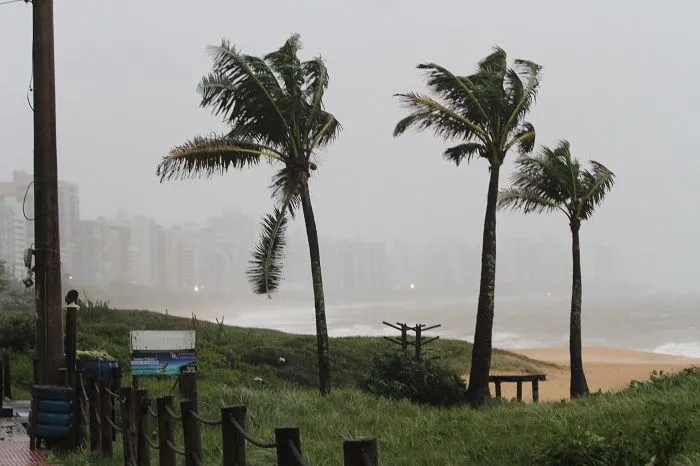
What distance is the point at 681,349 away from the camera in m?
58.5

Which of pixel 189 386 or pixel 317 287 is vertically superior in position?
pixel 317 287

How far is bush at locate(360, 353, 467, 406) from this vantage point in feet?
54.0

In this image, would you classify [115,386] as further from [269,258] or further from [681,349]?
[681,349]

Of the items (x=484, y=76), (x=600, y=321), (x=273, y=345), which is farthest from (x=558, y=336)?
(x=484, y=76)

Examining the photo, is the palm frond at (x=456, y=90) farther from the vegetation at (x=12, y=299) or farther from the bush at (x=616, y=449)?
the vegetation at (x=12, y=299)

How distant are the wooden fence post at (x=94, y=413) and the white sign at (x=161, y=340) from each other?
563 cm

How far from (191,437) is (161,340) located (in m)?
9.21

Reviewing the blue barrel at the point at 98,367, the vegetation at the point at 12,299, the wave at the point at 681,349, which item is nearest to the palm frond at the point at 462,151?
the blue barrel at the point at 98,367

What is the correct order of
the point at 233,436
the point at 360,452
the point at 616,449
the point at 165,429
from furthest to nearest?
the point at 616,449 < the point at 165,429 < the point at 233,436 < the point at 360,452

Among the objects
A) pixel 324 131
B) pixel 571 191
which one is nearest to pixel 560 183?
pixel 571 191

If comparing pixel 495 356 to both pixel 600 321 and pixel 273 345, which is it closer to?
pixel 273 345

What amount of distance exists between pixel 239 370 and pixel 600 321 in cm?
8473

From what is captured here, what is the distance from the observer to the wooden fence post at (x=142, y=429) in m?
7.05

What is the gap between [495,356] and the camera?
35531 mm
